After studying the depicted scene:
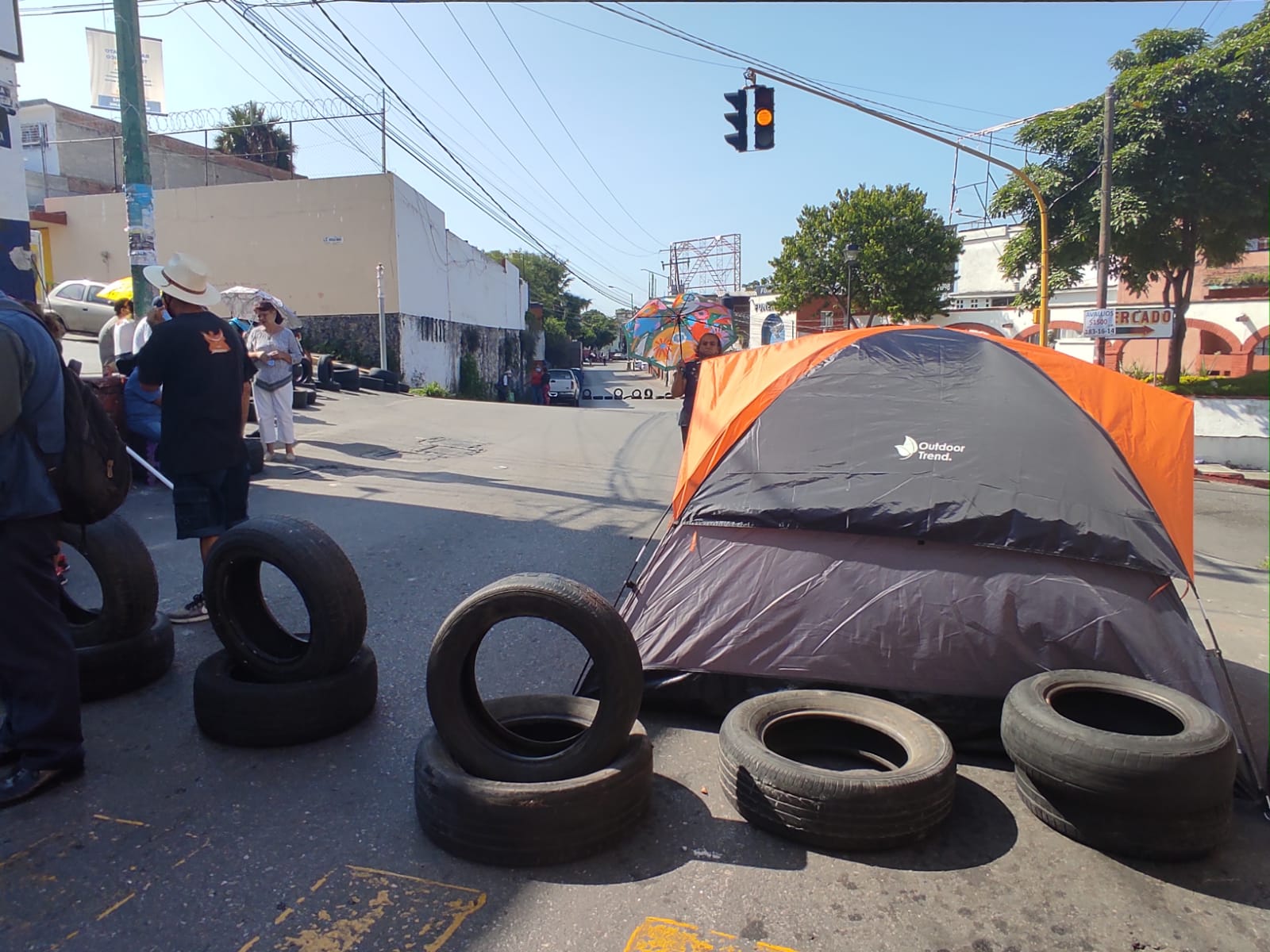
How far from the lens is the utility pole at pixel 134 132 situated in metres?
9.67

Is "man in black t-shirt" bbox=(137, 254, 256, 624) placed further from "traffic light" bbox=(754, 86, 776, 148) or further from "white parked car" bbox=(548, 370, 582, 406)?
"white parked car" bbox=(548, 370, 582, 406)

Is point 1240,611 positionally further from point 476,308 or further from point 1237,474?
point 476,308

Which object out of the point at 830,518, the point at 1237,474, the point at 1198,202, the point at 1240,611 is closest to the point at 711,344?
the point at 830,518

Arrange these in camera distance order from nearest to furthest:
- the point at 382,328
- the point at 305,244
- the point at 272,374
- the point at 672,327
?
1. the point at 272,374
2. the point at 672,327
3. the point at 382,328
4. the point at 305,244

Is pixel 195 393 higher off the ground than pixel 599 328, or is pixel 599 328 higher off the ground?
pixel 599 328

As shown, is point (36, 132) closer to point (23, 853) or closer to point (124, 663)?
→ point (124, 663)

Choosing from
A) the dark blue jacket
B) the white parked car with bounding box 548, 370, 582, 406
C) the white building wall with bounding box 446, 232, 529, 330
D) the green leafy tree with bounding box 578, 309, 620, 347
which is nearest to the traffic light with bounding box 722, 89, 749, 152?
the dark blue jacket

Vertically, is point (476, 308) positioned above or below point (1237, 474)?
above

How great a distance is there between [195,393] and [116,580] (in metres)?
1.30

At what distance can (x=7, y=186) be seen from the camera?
826 centimetres

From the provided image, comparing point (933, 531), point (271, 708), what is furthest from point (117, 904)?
point (933, 531)

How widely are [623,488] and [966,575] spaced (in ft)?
23.3

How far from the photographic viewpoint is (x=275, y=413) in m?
10.7

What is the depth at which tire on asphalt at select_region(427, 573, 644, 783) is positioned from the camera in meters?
3.08
